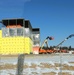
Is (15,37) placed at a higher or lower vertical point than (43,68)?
higher

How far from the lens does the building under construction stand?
52459mm

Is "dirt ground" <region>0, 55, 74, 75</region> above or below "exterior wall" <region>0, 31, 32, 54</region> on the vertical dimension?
below

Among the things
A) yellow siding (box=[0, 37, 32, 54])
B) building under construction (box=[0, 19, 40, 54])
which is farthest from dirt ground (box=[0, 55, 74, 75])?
yellow siding (box=[0, 37, 32, 54])

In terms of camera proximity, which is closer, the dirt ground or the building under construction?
the dirt ground

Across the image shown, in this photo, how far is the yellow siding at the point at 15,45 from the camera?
52781mm

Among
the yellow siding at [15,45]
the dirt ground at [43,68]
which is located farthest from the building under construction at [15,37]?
the dirt ground at [43,68]

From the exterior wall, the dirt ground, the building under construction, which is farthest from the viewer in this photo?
the exterior wall

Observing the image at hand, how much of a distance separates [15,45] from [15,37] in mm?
1885

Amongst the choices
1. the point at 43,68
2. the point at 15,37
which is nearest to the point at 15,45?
the point at 15,37

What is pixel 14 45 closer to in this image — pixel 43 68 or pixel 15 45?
pixel 15 45

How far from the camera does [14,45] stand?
2108 inches

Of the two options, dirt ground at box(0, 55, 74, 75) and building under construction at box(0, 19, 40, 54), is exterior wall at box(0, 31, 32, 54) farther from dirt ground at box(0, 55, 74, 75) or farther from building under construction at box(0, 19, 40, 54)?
dirt ground at box(0, 55, 74, 75)

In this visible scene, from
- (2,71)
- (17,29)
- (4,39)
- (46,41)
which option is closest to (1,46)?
(4,39)

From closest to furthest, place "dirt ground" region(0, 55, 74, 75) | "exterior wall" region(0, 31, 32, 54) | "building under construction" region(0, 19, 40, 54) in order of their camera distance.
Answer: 1. "dirt ground" region(0, 55, 74, 75)
2. "building under construction" region(0, 19, 40, 54)
3. "exterior wall" region(0, 31, 32, 54)
